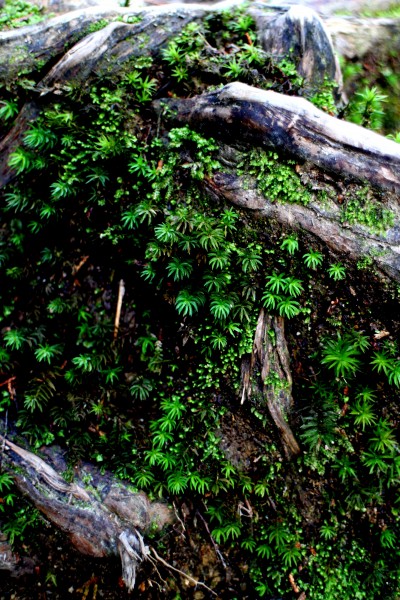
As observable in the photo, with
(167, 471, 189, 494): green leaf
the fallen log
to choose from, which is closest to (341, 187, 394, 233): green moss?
(167, 471, 189, 494): green leaf

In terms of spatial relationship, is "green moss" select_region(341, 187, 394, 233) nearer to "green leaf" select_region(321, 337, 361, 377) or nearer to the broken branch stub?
the broken branch stub

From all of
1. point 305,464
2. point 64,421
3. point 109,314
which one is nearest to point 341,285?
point 305,464

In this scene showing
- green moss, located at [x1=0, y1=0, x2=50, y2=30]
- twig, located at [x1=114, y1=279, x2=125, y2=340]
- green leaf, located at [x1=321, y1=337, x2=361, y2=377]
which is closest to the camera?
green leaf, located at [x1=321, y1=337, x2=361, y2=377]

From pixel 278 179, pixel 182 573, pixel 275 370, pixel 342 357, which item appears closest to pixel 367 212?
pixel 278 179

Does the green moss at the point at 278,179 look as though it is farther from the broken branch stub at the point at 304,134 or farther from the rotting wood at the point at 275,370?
the rotting wood at the point at 275,370

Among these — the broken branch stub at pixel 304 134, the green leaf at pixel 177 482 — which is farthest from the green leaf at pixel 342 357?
the green leaf at pixel 177 482

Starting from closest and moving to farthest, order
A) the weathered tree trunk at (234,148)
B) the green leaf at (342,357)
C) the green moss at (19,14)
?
the green leaf at (342,357) → the weathered tree trunk at (234,148) → the green moss at (19,14)

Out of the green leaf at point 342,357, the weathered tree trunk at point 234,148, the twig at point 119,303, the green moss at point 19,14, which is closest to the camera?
the green leaf at point 342,357

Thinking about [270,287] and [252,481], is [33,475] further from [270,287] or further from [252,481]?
[270,287]

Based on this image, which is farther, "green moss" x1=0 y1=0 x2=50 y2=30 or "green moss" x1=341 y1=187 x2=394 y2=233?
"green moss" x1=0 y1=0 x2=50 y2=30

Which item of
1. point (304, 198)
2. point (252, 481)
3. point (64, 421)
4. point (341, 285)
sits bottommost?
point (252, 481)

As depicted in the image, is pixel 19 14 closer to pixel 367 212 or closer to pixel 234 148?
pixel 234 148

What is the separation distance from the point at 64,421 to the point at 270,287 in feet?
8.63

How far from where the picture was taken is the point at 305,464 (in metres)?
3.96
